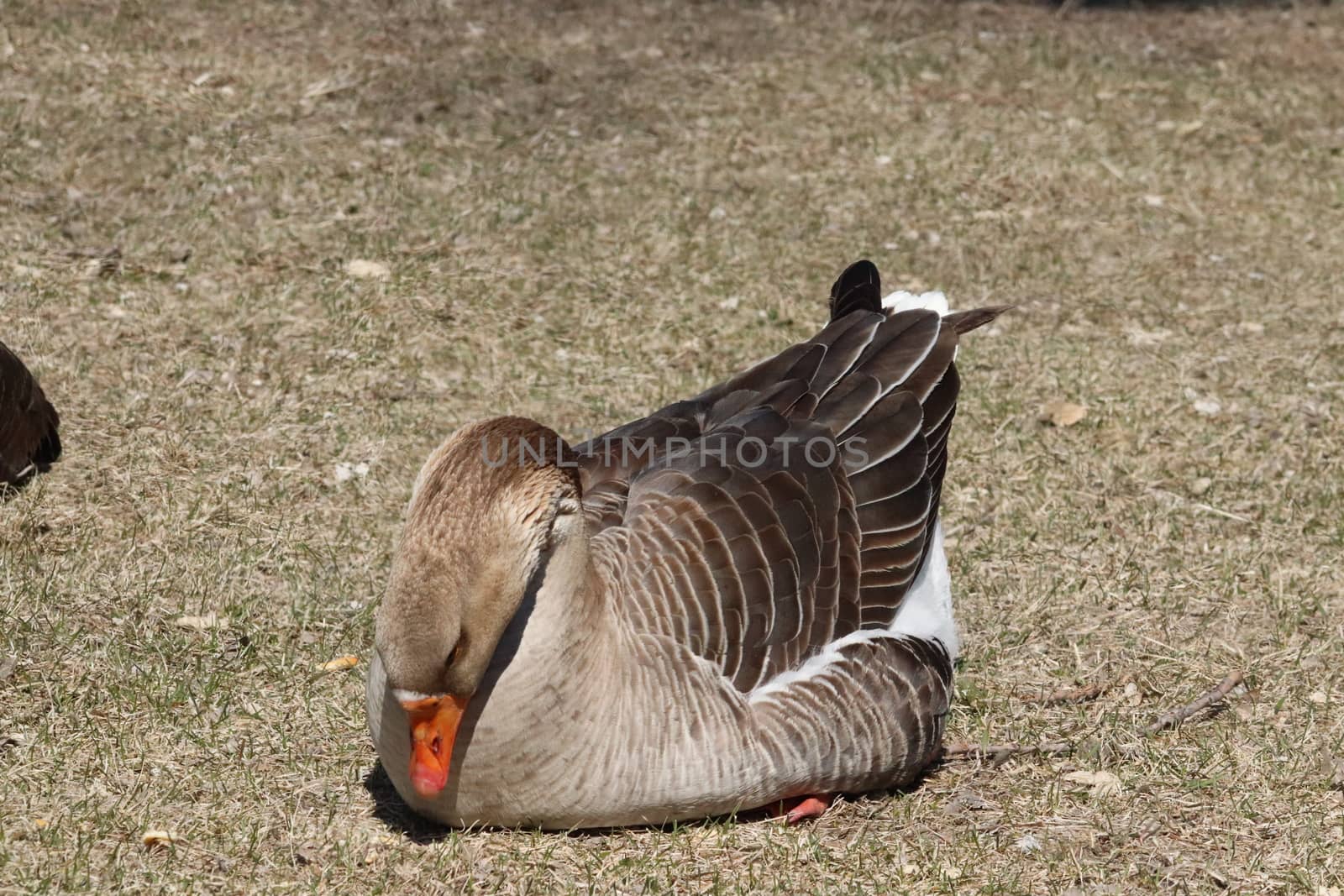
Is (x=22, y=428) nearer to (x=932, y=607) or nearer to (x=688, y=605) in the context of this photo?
(x=688, y=605)

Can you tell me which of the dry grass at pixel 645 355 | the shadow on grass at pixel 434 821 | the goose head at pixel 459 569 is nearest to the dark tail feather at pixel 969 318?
the dry grass at pixel 645 355

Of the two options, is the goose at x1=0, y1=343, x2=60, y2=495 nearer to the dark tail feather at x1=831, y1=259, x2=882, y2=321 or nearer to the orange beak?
the orange beak

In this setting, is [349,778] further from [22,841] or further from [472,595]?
[472,595]

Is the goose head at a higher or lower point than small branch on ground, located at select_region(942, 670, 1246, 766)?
higher

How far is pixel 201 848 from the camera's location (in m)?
3.04

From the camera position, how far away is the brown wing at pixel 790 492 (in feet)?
10.6

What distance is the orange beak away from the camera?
2.75 m

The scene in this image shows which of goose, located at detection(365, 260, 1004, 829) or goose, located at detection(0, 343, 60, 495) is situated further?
goose, located at detection(0, 343, 60, 495)

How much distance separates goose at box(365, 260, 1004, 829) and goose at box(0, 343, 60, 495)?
204 centimetres

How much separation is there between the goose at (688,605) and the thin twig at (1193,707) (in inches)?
23.0

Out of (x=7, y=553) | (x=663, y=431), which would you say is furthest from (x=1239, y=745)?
(x=7, y=553)

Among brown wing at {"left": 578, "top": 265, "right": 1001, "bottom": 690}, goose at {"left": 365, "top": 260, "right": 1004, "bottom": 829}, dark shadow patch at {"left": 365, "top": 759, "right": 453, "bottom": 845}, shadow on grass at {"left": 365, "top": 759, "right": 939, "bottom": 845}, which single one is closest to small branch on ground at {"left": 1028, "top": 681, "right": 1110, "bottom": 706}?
goose at {"left": 365, "top": 260, "right": 1004, "bottom": 829}

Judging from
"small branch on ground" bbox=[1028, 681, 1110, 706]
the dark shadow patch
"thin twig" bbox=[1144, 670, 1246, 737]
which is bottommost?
the dark shadow patch

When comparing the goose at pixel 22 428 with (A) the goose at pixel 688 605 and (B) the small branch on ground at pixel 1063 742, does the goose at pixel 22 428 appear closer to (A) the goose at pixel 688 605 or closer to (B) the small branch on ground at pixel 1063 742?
(A) the goose at pixel 688 605
